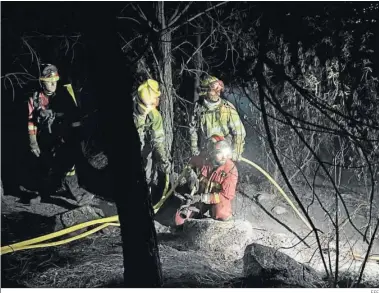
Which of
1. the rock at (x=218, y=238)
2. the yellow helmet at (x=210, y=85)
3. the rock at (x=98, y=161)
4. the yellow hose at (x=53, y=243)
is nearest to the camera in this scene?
the yellow hose at (x=53, y=243)

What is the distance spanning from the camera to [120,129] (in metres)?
2.77

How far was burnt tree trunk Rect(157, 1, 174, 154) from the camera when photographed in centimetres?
583

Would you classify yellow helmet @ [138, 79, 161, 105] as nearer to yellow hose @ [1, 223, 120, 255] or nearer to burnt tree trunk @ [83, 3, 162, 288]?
yellow hose @ [1, 223, 120, 255]

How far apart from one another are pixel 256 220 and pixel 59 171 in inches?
117

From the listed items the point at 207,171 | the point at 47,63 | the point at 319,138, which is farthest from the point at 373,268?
the point at 47,63

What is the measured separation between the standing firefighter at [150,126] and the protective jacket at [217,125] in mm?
501

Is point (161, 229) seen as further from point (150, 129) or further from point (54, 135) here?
point (54, 135)

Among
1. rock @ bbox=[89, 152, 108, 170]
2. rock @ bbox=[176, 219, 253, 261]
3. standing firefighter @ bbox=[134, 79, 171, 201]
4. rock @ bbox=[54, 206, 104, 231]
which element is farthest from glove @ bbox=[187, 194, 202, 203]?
rock @ bbox=[89, 152, 108, 170]

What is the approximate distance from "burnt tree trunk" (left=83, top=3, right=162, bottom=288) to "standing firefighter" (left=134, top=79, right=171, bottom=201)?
2.98 m

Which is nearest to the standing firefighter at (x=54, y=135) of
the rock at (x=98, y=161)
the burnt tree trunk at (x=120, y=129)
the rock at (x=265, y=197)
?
the rock at (x=98, y=161)

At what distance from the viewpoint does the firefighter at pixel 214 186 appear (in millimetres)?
5086

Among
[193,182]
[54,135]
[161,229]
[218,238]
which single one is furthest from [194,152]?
[54,135]

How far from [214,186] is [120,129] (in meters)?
2.61

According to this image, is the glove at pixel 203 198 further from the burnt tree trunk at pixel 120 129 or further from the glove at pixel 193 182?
the burnt tree trunk at pixel 120 129
